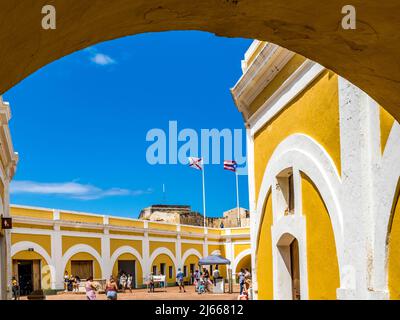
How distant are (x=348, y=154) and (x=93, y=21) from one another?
Answer: 360 centimetres

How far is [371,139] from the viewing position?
210 inches

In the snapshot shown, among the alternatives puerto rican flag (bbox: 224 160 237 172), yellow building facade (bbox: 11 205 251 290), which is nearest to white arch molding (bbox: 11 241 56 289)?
yellow building facade (bbox: 11 205 251 290)

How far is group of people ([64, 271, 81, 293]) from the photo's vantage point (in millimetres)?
24220

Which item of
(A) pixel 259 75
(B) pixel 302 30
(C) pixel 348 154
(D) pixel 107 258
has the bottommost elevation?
(D) pixel 107 258

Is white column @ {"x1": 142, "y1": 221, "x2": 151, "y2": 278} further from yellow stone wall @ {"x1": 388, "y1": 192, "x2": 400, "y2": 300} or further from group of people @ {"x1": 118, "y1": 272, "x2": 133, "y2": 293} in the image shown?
yellow stone wall @ {"x1": 388, "y1": 192, "x2": 400, "y2": 300}

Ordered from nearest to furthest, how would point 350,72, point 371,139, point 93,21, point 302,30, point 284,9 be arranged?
point 93,21, point 284,9, point 302,30, point 350,72, point 371,139

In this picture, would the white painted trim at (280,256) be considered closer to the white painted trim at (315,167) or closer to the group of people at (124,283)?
the white painted trim at (315,167)

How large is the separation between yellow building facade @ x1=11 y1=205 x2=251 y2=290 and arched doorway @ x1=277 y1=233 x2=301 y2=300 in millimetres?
16464

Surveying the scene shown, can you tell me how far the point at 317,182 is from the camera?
659 centimetres

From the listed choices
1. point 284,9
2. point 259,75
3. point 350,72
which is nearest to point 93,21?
point 284,9

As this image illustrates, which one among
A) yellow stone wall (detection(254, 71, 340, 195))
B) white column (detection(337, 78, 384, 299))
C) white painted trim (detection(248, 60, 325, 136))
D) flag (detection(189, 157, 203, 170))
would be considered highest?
flag (detection(189, 157, 203, 170))

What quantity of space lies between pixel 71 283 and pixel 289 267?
18186 mm

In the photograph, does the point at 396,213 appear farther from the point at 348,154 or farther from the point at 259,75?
the point at 259,75
